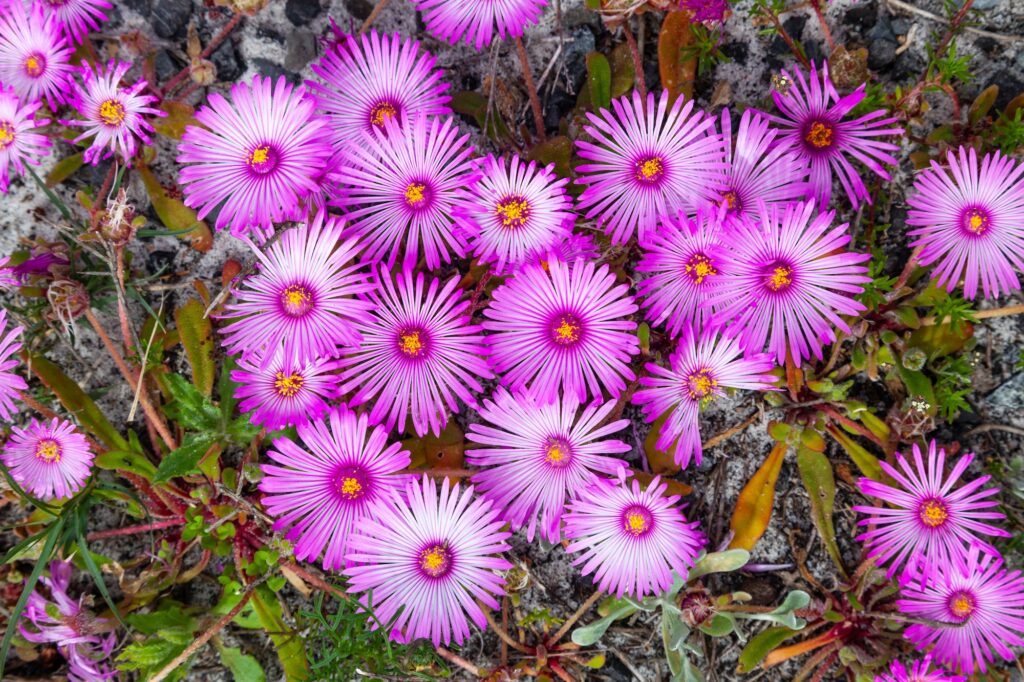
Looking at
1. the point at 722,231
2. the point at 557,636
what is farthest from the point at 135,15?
the point at 557,636

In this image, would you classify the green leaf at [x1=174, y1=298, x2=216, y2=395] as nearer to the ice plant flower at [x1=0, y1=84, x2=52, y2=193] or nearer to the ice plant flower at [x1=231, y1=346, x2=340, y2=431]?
the ice plant flower at [x1=231, y1=346, x2=340, y2=431]

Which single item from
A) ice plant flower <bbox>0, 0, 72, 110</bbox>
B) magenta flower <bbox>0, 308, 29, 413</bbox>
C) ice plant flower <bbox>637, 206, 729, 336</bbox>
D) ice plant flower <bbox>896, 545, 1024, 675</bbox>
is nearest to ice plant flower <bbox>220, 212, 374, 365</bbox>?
magenta flower <bbox>0, 308, 29, 413</bbox>

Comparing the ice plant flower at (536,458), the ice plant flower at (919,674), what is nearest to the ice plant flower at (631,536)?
the ice plant flower at (536,458)

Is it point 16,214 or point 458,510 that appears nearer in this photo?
point 458,510

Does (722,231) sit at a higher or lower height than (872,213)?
lower

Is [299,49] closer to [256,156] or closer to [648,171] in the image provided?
[256,156]

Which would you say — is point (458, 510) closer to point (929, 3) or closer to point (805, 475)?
point (805, 475)
